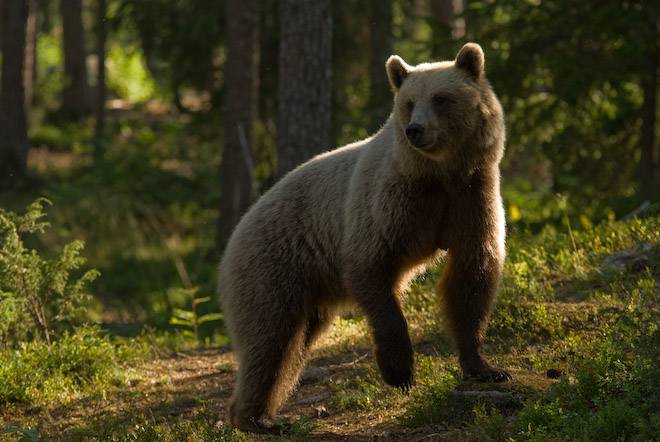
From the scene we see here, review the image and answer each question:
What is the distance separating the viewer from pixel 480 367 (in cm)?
493

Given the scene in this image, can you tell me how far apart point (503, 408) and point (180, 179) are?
38.7 ft

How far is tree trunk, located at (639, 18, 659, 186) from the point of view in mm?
10125

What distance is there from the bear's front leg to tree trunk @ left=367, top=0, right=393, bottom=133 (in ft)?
20.6

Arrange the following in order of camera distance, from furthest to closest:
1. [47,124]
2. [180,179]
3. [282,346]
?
[47,124] < [180,179] < [282,346]

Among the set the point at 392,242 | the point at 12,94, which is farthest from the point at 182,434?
the point at 12,94

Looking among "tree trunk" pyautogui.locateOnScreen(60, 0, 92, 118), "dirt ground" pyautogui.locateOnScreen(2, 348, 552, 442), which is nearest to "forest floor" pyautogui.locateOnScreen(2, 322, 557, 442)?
"dirt ground" pyautogui.locateOnScreen(2, 348, 552, 442)

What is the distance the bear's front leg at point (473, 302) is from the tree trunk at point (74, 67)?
2192 cm

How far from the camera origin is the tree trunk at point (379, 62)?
37.4ft

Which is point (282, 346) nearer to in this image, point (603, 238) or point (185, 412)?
point (185, 412)

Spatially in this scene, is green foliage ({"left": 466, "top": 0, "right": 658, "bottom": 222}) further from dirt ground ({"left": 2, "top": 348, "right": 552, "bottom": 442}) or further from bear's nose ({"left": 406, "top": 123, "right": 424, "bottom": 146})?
bear's nose ({"left": 406, "top": 123, "right": 424, "bottom": 146})

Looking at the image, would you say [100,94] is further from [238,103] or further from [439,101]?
[439,101]

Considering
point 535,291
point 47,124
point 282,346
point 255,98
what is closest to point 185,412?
point 282,346

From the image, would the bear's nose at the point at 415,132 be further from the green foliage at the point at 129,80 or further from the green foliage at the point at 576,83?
the green foliage at the point at 129,80

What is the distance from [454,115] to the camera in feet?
15.7
